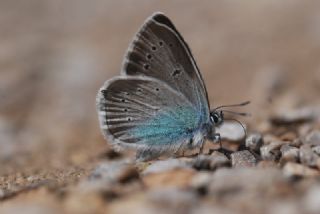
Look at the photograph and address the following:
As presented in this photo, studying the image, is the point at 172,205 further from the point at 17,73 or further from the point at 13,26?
the point at 13,26

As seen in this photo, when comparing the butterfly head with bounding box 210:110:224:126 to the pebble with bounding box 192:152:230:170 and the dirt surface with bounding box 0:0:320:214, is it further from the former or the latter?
the pebble with bounding box 192:152:230:170

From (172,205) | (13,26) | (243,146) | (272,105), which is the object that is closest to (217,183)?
(172,205)

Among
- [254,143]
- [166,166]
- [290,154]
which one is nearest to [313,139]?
[254,143]

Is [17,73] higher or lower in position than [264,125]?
higher

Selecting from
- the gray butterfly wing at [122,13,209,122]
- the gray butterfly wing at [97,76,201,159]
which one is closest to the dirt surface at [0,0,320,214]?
the gray butterfly wing at [97,76,201,159]

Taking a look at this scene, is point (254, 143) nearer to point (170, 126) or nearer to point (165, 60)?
point (170, 126)

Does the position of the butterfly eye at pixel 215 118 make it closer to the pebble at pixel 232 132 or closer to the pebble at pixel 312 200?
the pebble at pixel 232 132
